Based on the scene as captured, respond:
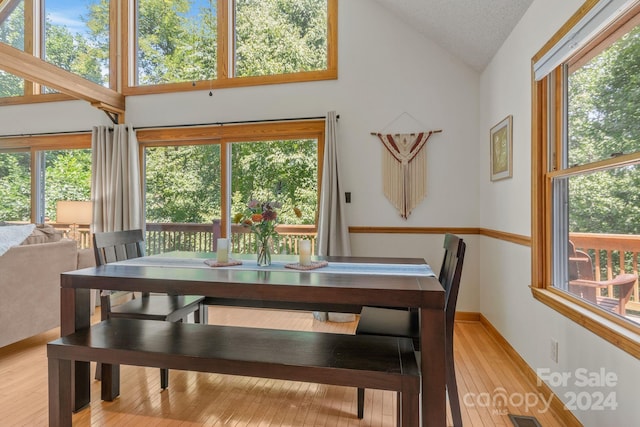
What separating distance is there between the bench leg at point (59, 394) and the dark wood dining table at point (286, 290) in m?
0.18

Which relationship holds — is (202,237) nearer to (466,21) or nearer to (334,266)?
(334,266)

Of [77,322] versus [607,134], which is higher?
[607,134]

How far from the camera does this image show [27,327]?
2.60 m

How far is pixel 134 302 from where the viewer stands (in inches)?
89.7

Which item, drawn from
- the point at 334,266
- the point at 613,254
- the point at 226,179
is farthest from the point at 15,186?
the point at 613,254

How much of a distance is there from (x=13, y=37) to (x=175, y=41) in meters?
2.47

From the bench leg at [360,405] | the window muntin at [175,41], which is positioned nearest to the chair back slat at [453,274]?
the bench leg at [360,405]

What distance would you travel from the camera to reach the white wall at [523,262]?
1445 mm

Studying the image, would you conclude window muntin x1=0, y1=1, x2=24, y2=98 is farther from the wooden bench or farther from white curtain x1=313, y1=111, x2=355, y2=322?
the wooden bench

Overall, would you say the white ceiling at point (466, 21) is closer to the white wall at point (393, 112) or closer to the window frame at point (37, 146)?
the white wall at point (393, 112)

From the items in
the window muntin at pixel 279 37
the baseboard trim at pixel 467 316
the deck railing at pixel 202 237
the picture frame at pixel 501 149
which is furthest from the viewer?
the deck railing at pixel 202 237

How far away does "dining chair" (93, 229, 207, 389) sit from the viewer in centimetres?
207

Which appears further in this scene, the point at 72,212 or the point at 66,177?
the point at 66,177

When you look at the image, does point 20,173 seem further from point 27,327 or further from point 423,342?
point 423,342
